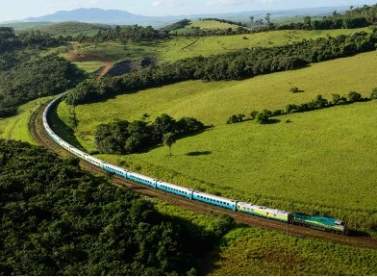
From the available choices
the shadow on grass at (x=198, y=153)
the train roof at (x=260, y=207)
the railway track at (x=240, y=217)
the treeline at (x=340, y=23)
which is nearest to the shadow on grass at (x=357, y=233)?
the railway track at (x=240, y=217)

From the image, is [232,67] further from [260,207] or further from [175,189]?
[260,207]

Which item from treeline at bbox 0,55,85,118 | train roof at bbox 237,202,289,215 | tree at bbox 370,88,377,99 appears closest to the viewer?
train roof at bbox 237,202,289,215

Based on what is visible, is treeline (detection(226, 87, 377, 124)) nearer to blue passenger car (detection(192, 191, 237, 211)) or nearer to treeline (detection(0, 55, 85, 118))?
blue passenger car (detection(192, 191, 237, 211))

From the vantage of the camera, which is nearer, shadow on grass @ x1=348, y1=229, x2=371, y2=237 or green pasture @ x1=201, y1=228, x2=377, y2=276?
green pasture @ x1=201, y1=228, x2=377, y2=276

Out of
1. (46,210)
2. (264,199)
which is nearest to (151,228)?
(46,210)

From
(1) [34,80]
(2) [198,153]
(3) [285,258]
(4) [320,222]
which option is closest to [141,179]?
(2) [198,153]

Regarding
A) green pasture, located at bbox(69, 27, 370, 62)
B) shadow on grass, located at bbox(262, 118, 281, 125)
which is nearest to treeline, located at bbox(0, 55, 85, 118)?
green pasture, located at bbox(69, 27, 370, 62)
